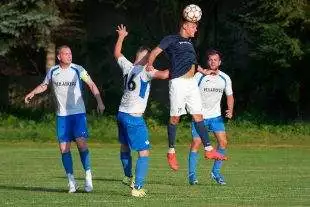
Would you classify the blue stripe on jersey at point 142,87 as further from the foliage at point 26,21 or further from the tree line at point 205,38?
the foliage at point 26,21

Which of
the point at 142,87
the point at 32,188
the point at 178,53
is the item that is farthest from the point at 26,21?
the point at 142,87

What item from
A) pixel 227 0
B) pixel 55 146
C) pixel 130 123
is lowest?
pixel 55 146

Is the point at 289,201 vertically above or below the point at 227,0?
below

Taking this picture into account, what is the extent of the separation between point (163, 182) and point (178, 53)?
325 cm

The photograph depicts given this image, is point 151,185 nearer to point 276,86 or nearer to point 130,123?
point 130,123

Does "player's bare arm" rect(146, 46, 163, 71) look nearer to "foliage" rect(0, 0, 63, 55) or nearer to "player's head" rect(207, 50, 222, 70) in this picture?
"player's head" rect(207, 50, 222, 70)

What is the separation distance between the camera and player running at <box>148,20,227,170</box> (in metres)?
15.4

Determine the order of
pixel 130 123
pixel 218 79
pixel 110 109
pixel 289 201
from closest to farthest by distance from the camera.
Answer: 1. pixel 289 201
2. pixel 130 123
3. pixel 218 79
4. pixel 110 109

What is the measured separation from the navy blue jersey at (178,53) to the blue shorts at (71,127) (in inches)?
64.8

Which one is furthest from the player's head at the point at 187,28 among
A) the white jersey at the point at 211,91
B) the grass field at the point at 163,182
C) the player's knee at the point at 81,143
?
the white jersey at the point at 211,91

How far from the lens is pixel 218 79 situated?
60.0 ft

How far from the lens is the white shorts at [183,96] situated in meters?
15.6

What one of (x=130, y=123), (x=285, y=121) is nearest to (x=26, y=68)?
(x=285, y=121)

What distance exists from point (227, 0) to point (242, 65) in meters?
3.22
